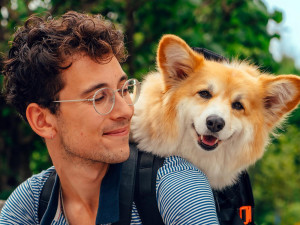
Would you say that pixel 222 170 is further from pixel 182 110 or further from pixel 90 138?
pixel 90 138

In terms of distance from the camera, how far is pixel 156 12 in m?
5.12

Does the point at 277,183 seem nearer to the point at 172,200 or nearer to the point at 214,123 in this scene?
the point at 214,123

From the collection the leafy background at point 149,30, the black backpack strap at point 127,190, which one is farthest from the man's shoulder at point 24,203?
the leafy background at point 149,30

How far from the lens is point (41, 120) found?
2.36 metres

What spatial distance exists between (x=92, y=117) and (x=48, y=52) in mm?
467

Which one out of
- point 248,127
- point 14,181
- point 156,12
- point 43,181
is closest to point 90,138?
point 43,181

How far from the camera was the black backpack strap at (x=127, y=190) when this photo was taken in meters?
2.02

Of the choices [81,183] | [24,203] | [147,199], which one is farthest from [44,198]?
[147,199]

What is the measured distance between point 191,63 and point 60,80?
106 centimetres

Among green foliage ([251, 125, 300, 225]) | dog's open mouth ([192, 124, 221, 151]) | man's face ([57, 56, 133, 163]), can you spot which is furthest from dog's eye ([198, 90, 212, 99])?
green foliage ([251, 125, 300, 225])

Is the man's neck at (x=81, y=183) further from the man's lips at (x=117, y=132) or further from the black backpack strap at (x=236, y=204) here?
the black backpack strap at (x=236, y=204)

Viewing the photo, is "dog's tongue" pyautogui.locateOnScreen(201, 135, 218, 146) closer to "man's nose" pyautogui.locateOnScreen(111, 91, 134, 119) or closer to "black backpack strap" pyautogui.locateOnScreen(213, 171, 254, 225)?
"black backpack strap" pyautogui.locateOnScreen(213, 171, 254, 225)

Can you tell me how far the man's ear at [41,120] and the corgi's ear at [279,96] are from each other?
1.59m

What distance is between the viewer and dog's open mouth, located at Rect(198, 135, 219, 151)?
271 cm
